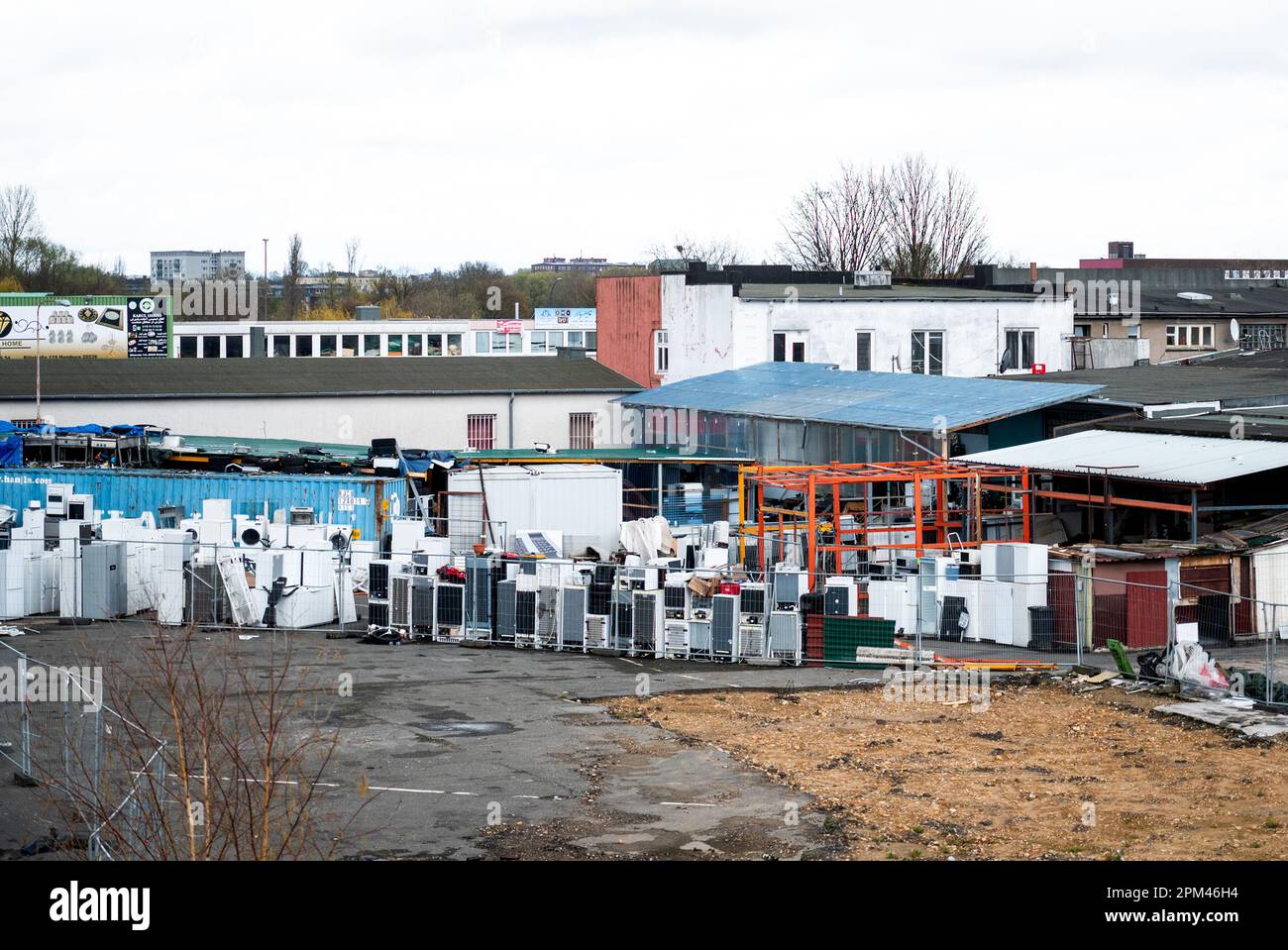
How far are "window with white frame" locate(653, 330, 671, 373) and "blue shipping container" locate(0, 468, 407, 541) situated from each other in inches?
843

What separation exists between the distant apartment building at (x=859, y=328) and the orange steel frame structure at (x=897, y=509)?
16291mm

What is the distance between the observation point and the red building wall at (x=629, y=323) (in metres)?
53.8

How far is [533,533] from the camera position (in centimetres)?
2970

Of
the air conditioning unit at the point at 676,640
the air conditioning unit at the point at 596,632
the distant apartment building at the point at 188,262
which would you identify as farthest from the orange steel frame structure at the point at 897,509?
the distant apartment building at the point at 188,262

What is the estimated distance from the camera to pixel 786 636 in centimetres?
2291

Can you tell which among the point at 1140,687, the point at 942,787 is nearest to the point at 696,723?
the point at 942,787

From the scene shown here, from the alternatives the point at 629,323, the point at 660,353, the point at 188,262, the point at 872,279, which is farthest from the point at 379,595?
the point at 188,262

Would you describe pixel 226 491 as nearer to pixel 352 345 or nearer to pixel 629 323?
pixel 629 323

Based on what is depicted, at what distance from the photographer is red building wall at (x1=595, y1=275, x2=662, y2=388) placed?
53.8m

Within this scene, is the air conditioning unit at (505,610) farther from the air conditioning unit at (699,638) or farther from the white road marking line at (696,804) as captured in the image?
the white road marking line at (696,804)

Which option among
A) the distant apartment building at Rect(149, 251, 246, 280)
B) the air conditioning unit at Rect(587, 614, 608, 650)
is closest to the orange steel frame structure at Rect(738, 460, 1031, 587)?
the air conditioning unit at Rect(587, 614, 608, 650)

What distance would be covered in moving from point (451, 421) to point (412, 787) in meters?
35.1

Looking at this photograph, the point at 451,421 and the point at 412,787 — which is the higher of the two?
the point at 451,421
